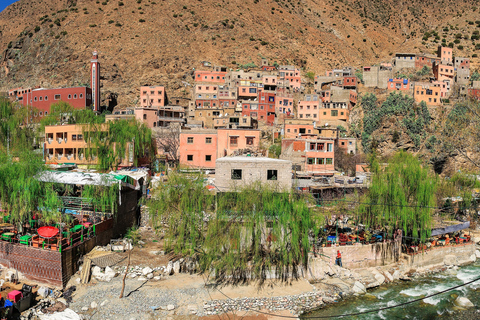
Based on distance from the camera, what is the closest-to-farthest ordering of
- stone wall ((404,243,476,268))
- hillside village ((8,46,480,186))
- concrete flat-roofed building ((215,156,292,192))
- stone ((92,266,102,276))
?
1. stone ((92,266,102,276))
2. stone wall ((404,243,476,268))
3. concrete flat-roofed building ((215,156,292,192))
4. hillside village ((8,46,480,186))

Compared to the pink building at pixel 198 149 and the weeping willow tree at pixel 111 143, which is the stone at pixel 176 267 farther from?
the weeping willow tree at pixel 111 143

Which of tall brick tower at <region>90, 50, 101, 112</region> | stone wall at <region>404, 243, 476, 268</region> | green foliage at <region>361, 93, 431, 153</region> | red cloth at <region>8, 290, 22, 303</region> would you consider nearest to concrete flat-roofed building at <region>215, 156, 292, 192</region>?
stone wall at <region>404, 243, 476, 268</region>

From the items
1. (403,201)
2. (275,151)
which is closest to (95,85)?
(275,151)

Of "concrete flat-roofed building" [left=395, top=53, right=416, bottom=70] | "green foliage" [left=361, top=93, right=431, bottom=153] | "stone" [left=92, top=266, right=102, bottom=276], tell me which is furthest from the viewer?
"concrete flat-roofed building" [left=395, top=53, right=416, bottom=70]

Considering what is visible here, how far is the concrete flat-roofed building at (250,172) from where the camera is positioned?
24609 mm

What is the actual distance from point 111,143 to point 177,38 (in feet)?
198

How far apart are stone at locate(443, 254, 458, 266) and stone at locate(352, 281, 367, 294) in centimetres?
801

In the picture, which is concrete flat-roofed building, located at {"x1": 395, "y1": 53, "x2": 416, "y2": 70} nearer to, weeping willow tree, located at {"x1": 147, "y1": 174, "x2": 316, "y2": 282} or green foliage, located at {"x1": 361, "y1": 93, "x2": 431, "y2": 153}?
green foliage, located at {"x1": 361, "y1": 93, "x2": 431, "y2": 153}

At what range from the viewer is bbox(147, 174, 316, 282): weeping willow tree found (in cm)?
1897

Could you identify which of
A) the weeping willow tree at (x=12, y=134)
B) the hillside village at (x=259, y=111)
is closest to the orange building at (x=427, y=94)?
the hillside village at (x=259, y=111)

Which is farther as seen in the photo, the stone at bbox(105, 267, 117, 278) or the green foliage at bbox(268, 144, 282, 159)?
the green foliage at bbox(268, 144, 282, 159)

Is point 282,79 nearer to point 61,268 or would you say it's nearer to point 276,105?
point 276,105

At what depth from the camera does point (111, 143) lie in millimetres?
33188

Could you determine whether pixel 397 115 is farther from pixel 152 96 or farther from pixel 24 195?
pixel 24 195
